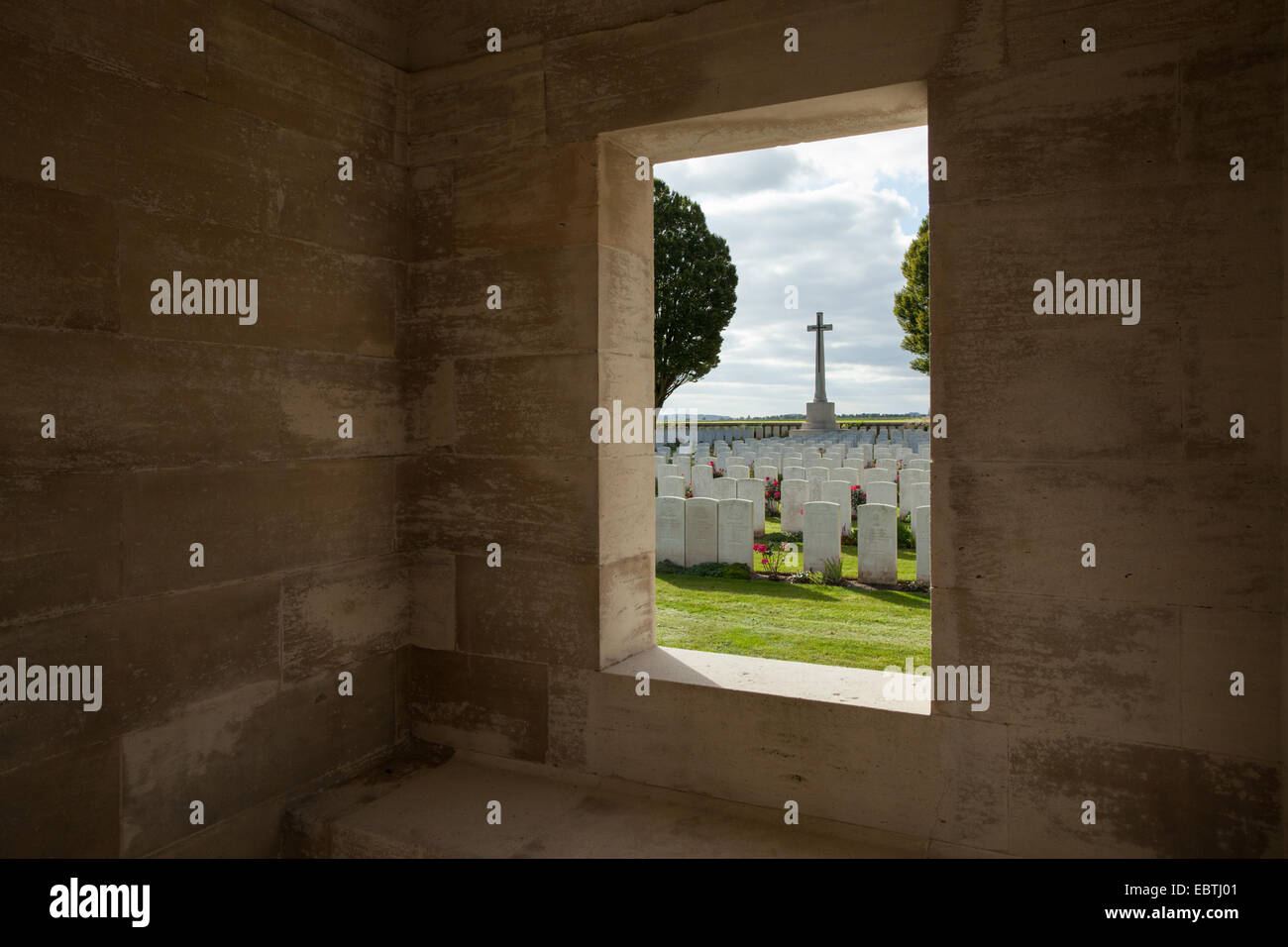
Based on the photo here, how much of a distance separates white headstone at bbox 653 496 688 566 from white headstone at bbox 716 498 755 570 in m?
0.37

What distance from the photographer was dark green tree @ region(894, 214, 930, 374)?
72.9 ft

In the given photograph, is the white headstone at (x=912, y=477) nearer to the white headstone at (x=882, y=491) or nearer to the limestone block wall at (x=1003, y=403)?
the white headstone at (x=882, y=491)

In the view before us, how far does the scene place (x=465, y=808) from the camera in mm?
3254

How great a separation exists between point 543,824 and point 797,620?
2952mm

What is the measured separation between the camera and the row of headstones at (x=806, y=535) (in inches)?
281

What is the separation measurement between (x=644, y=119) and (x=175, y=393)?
2.02m

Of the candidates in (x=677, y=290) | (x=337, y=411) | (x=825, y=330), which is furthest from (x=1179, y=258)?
(x=825, y=330)

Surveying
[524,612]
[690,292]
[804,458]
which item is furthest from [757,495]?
[690,292]

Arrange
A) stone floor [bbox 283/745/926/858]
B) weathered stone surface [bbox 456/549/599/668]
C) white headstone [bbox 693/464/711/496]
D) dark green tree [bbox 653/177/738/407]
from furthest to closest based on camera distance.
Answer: dark green tree [bbox 653/177/738/407] → white headstone [bbox 693/464/711/496] → weathered stone surface [bbox 456/549/599/668] → stone floor [bbox 283/745/926/858]

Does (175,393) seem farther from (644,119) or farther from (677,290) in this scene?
(677,290)

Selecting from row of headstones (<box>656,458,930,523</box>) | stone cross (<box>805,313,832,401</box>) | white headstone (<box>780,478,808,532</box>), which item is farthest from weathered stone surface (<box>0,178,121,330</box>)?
stone cross (<box>805,313,832,401</box>)

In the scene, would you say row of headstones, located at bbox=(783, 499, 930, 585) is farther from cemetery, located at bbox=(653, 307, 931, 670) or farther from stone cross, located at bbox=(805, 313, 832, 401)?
stone cross, located at bbox=(805, 313, 832, 401)

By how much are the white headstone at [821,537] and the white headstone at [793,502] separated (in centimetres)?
218

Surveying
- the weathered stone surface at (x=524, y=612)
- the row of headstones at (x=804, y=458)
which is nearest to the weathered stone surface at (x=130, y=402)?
the weathered stone surface at (x=524, y=612)
